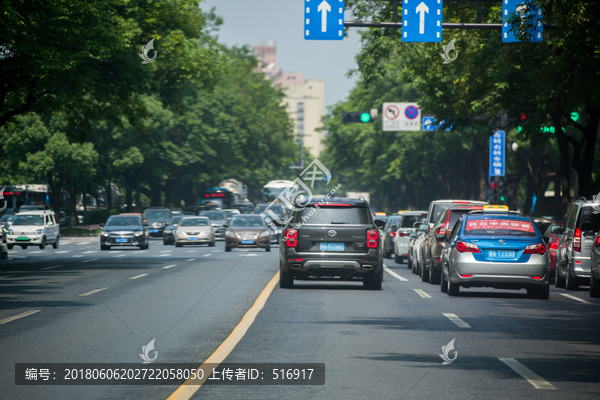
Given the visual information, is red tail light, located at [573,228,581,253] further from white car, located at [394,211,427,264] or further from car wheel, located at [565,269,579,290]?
white car, located at [394,211,427,264]

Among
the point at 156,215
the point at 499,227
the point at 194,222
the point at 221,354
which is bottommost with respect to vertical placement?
the point at 156,215

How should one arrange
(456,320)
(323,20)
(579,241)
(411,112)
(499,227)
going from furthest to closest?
(411,112) < (579,241) < (323,20) < (499,227) < (456,320)

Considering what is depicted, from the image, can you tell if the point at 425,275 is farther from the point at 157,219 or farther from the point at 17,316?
the point at 157,219

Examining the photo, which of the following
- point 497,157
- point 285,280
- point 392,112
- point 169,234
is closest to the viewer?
point 285,280

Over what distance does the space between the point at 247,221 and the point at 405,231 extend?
12142mm

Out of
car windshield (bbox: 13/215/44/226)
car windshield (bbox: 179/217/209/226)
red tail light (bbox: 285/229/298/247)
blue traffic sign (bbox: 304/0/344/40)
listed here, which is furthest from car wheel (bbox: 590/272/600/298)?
car windshield (bbox: 13/215/44/226)

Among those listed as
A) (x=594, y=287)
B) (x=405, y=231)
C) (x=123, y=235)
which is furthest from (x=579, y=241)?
(x=123, y=235)

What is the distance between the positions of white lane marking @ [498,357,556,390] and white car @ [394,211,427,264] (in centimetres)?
2054

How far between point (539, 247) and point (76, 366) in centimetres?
1090

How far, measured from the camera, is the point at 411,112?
39.9 metres

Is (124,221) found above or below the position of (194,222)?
above

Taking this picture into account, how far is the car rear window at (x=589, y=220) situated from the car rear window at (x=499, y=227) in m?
2.57

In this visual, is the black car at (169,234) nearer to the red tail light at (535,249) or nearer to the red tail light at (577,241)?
the red tail light at (577,241)

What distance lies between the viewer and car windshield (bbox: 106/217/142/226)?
1629 inches
